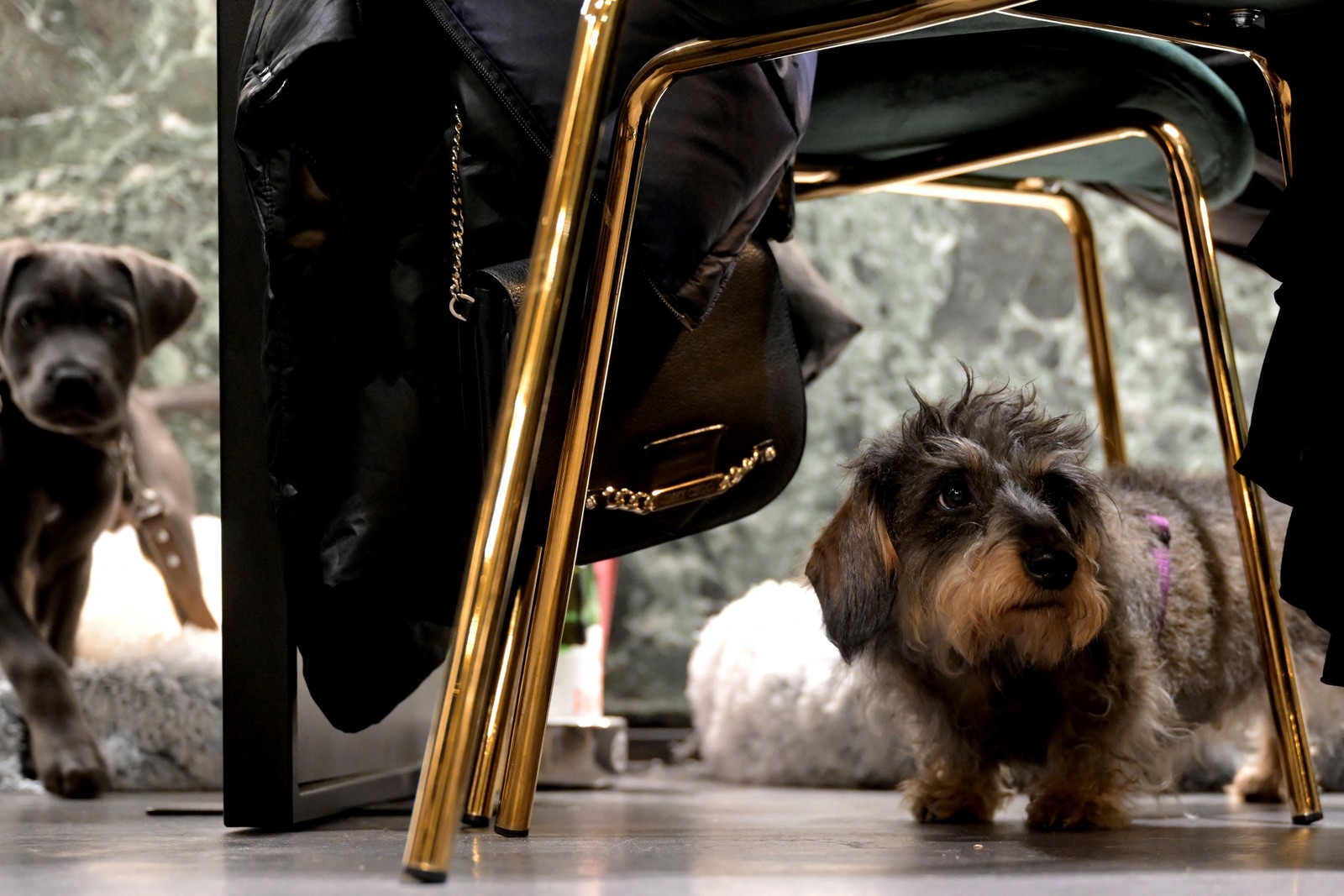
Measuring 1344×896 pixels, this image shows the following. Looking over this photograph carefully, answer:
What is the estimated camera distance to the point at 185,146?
2408 millimetres

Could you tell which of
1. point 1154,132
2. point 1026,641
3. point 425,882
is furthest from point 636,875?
point 1154,132

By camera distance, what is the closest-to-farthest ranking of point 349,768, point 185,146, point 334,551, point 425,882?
point 425,882
point 334,551
point 349,768
point 185,146

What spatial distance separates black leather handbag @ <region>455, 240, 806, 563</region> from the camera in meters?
→ 1.26

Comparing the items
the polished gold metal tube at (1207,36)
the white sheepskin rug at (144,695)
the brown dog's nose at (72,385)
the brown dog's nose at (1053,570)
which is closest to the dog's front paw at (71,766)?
the white sheepskin rug at (144,695)

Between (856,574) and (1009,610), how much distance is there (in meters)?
0.18

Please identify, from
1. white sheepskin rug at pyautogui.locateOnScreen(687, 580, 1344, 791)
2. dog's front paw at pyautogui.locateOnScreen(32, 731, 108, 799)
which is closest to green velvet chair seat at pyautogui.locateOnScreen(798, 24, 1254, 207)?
white sheepskin rug at pyautogui.locateOnScreen(687, 580, 1344, 791)

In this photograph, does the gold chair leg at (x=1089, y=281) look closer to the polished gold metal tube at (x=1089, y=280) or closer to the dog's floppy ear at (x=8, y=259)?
the polished gold metal tube at (x=1089, y=280)

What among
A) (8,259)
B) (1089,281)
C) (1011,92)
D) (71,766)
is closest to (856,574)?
(1011,92)

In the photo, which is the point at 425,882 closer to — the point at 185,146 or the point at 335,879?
the point at 335,879

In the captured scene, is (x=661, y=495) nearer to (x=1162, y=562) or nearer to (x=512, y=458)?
(x=512, y=458)

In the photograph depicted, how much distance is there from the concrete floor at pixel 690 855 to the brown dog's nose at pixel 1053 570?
250 mm

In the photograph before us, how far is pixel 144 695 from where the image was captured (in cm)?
206

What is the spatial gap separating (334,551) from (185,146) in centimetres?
142

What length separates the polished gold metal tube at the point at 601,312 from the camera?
108cm
